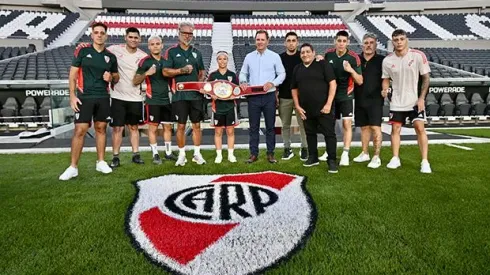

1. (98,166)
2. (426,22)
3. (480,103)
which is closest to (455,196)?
(98,166)

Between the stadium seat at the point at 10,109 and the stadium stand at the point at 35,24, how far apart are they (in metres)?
11.7

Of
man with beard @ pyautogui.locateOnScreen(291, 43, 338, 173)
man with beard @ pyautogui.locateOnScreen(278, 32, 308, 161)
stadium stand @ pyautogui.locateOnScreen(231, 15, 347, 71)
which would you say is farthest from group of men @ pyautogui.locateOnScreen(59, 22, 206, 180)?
stadium stand @ pyautogui.locateOnScreen(231, 15, 347, 71)

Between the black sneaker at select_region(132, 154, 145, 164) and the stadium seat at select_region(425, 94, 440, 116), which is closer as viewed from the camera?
the black sneaker at select_region(132, 154, 145, 164)

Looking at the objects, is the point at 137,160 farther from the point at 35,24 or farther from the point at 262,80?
the point at 35,24

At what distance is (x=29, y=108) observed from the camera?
1153cm

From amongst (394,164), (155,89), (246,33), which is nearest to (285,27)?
(246,33)

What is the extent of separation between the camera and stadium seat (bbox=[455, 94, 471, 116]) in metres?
12.7

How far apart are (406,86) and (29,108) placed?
11245mm

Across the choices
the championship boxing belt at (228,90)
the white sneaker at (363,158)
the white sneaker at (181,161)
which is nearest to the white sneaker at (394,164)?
the white sneaker at (363,158)

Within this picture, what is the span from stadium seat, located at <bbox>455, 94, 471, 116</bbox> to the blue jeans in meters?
10.4

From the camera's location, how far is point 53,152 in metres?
5.84

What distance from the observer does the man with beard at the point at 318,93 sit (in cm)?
438

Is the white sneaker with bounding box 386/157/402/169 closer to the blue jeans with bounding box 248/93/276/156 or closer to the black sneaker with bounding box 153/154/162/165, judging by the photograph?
the blue jeans with bounding box 248/93/276/156

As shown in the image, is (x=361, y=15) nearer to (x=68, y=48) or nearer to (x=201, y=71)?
(x=68, y=48)
